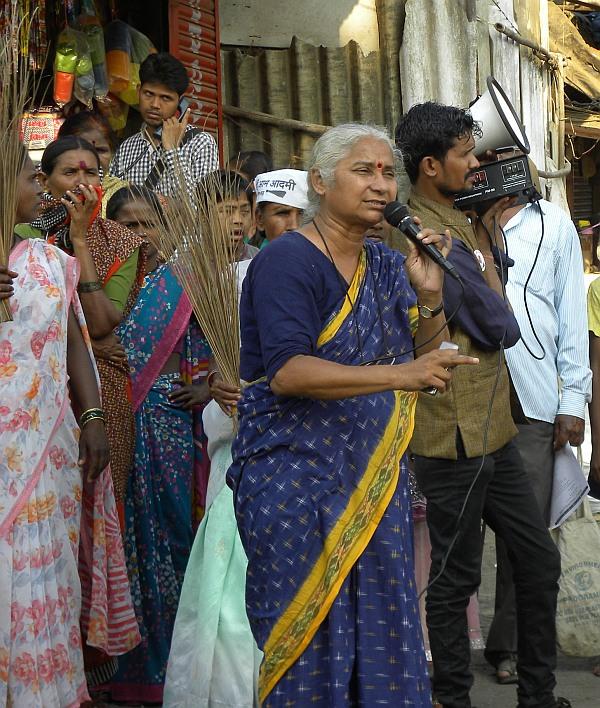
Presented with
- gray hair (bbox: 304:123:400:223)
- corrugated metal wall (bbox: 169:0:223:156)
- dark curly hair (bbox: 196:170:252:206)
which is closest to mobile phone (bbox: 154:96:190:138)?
corrugated metal wall (bbox: 169:0:223:156)

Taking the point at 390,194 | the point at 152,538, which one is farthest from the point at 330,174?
the point at 152,538

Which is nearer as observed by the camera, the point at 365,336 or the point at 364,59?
the point at 365,336

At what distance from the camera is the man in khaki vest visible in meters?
3.94

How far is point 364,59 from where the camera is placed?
313 inches

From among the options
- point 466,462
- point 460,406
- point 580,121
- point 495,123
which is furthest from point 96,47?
point 580,121

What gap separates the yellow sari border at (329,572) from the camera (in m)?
3.05

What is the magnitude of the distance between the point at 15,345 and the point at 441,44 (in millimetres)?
4545

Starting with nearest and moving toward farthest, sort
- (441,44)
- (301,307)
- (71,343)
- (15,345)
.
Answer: (301,307) → (15,345) → (71,343) → (441,44)

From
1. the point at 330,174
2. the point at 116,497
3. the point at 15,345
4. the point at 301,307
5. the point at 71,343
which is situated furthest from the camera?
the point at 116,497

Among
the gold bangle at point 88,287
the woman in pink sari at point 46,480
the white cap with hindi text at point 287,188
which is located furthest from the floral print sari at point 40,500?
the white cap with hindi text at point 287,188

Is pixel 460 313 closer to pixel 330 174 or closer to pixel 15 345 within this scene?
pixel 330 174

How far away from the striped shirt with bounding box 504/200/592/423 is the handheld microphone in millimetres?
1531

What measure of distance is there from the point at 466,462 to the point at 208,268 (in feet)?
3.57

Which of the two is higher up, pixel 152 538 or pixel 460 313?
pixel 460 313
